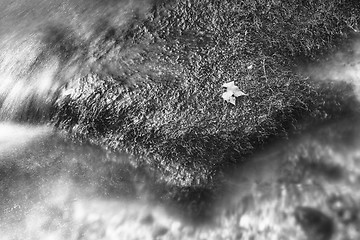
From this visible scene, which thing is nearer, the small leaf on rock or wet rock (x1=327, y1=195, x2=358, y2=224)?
wet rock (x1=327, y1=195, x2=358, y2=224)

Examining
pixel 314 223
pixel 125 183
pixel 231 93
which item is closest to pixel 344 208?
pixel 314 223

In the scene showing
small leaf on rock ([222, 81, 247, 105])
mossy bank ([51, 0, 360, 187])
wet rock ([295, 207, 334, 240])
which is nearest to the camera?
wet rock ([295, 207, 334, 240])

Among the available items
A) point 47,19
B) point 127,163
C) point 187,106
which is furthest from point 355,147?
point 47,19

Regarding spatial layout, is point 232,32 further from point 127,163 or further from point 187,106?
point 127,163

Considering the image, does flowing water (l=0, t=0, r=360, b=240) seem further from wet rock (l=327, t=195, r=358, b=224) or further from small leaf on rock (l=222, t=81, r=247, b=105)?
small leaf on rock (l=222, t=81, r=247, b=105)

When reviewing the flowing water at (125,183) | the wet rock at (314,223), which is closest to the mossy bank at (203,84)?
the flowing water at (125,183)

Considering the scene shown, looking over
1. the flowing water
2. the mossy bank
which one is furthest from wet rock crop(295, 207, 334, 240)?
the mossy bank
